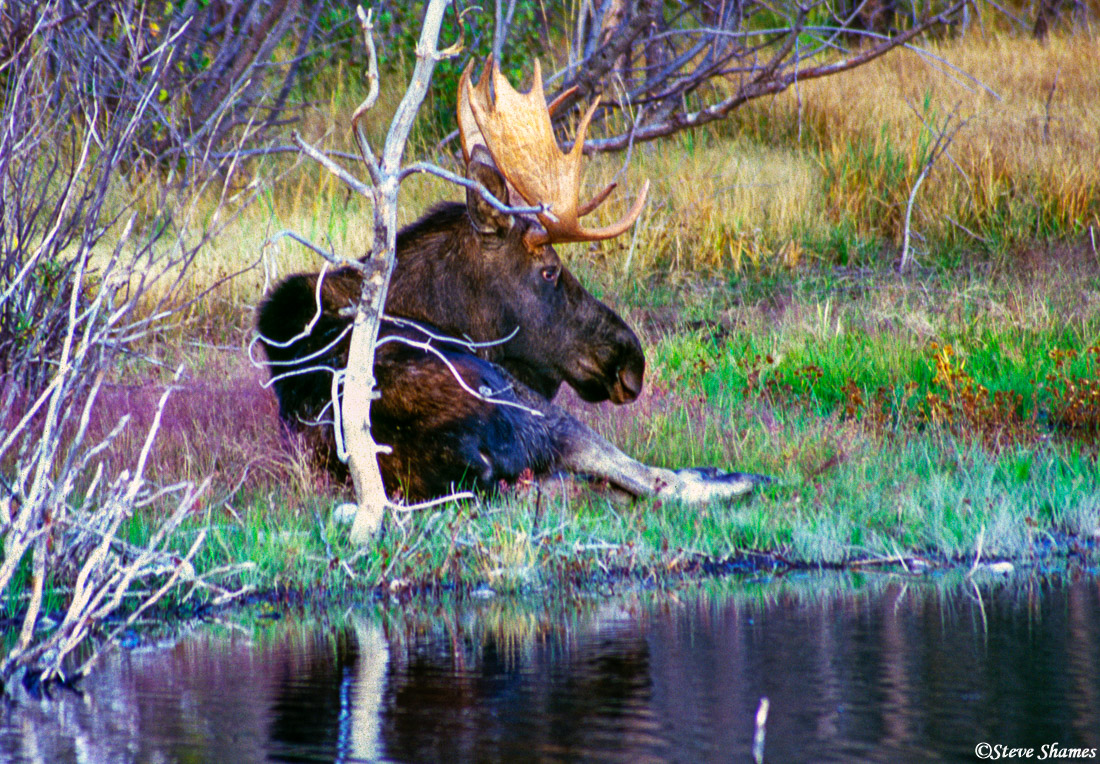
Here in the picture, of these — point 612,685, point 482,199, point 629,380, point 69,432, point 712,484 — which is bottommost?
point 612,685

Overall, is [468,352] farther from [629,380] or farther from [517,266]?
[629,380]

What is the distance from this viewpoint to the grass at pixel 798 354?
647 cm

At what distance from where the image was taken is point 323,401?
6953mm

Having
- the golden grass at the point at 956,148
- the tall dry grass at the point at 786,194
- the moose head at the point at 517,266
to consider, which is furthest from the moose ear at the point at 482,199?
the golden grass at the point at 956,148

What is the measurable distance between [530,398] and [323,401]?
3.33ft

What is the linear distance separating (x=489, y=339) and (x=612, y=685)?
3349 mm

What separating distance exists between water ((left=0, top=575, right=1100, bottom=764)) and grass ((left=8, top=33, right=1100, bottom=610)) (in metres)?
0.81

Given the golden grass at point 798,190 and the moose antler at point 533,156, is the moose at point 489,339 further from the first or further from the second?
the golden grass at point 798,190

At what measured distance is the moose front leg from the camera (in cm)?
714

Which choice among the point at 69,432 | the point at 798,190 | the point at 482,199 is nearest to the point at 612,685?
the point at 482,199

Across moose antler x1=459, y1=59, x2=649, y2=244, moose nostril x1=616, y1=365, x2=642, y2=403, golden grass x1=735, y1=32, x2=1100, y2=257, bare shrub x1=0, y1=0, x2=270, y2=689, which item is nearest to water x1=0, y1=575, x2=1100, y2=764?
bare shrub x1=0, y1=0, x2=270, y2=689

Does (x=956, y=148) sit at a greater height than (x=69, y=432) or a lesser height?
greater

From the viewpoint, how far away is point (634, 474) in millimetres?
7234

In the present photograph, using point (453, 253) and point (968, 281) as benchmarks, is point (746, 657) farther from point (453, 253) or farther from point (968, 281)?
point (968, 281)
